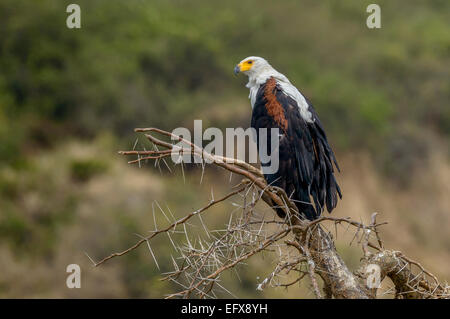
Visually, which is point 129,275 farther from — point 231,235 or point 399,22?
point 399,22

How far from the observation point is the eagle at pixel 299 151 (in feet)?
18.0

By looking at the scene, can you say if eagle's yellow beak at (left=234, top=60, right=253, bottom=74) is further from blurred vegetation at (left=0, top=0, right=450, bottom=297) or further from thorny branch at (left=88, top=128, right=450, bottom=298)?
blurred vegetation at (left=0, top=0, right=450, bottom=297)

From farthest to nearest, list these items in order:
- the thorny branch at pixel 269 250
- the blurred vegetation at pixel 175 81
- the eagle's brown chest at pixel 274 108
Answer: the blurred vegetation at pixel 175 81 → the eagle's brown chest at pixel 274 108 → the thorny branch at pixel 269 250

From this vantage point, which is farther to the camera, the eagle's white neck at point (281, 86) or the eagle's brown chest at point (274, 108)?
the eagle's white neck at point (281, 86)

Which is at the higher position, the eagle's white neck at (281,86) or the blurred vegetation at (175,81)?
the blurred vegetation at (175,81)

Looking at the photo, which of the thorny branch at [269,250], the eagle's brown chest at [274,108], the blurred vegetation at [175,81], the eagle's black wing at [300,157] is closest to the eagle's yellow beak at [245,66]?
the eagle's brown chest at [274,108]

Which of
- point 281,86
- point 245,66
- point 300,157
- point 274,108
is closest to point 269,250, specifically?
point 300,157

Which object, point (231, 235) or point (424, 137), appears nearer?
point (231, 235)

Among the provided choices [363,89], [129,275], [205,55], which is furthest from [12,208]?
[363,89]

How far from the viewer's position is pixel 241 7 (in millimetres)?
25562

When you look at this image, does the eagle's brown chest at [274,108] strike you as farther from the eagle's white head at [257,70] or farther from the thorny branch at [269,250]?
the thorny branch at [269,250]

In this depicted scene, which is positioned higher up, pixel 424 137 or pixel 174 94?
pixel 174 94

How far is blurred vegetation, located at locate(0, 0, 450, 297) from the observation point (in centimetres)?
1930
